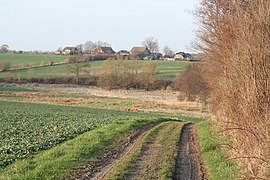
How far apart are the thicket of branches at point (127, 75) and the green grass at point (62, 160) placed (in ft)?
230

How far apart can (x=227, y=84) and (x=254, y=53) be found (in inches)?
194

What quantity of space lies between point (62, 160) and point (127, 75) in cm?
7886

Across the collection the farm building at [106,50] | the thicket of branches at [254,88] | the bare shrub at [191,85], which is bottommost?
the bare shrub at [191,85]

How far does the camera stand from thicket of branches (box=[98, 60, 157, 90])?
3509 inches

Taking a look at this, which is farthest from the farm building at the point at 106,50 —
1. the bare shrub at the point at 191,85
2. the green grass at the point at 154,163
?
the green grass at the point at 154,163

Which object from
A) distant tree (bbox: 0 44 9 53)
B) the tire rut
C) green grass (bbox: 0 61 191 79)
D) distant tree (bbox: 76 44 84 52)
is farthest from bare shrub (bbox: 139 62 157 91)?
distant tree (bbox: 0 44 9 53)

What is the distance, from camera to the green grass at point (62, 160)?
11234mm

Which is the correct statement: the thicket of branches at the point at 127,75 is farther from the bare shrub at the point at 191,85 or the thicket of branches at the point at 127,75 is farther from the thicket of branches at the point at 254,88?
the thicket of branches at the point at 254,88

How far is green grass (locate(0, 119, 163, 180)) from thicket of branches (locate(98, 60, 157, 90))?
70.1 meters

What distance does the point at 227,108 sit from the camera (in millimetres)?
16812

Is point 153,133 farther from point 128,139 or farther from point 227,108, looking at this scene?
point 227,108

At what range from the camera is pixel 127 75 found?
91.8m

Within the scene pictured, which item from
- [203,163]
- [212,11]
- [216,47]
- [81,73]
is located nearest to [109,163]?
[203,163]

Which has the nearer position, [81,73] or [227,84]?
[227,84]
